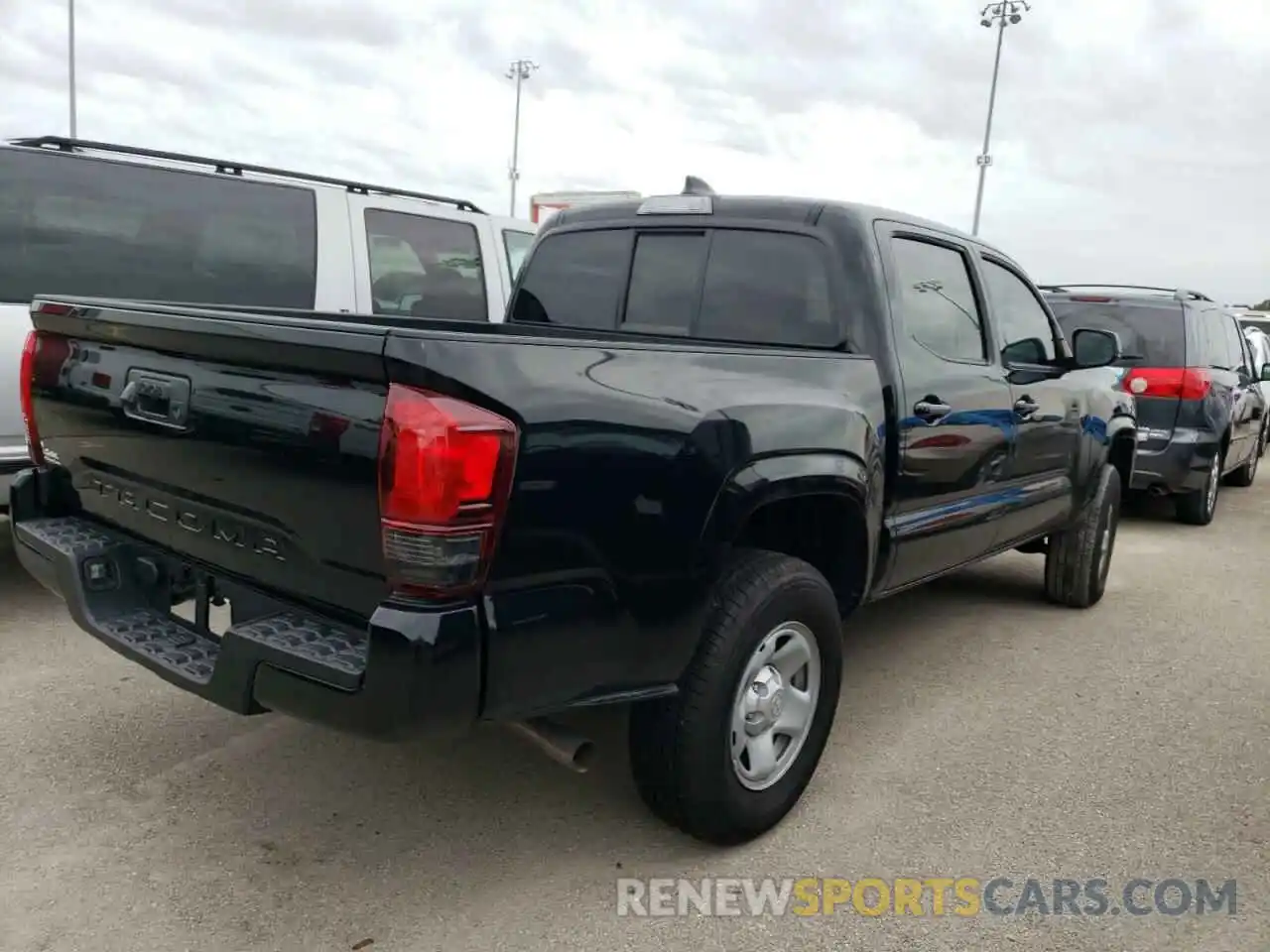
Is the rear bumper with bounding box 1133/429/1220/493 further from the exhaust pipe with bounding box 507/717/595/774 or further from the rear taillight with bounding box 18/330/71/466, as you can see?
the rear taillight with bounding box 18/330/71/466

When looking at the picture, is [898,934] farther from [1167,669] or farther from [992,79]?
[992,79]

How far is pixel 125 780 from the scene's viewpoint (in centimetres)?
310

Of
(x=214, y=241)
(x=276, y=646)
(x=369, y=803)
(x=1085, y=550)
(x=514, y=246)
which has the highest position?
(x=514, y=246)

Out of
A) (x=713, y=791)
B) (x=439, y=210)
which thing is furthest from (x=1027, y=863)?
(x=439, y=210)

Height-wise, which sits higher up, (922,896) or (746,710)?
(746,710)

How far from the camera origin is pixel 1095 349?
4660mm

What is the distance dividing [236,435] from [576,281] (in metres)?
1.97

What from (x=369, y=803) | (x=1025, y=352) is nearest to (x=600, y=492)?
(x=369, y=803)

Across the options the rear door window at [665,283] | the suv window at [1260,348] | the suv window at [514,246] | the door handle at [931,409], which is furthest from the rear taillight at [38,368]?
the suv window at [1260,348]

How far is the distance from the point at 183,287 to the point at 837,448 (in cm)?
347

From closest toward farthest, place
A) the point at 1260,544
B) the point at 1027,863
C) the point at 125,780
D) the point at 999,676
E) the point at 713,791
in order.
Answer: the point at 713,791 < the point at 1027,863 < the point at 125,780 < the point at 999,676 < the point at 1260,544

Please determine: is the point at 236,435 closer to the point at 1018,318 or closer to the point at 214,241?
the point at 214,241

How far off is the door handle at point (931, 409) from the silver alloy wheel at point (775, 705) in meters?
0.94

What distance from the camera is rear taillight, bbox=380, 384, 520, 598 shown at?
79.2 inches
